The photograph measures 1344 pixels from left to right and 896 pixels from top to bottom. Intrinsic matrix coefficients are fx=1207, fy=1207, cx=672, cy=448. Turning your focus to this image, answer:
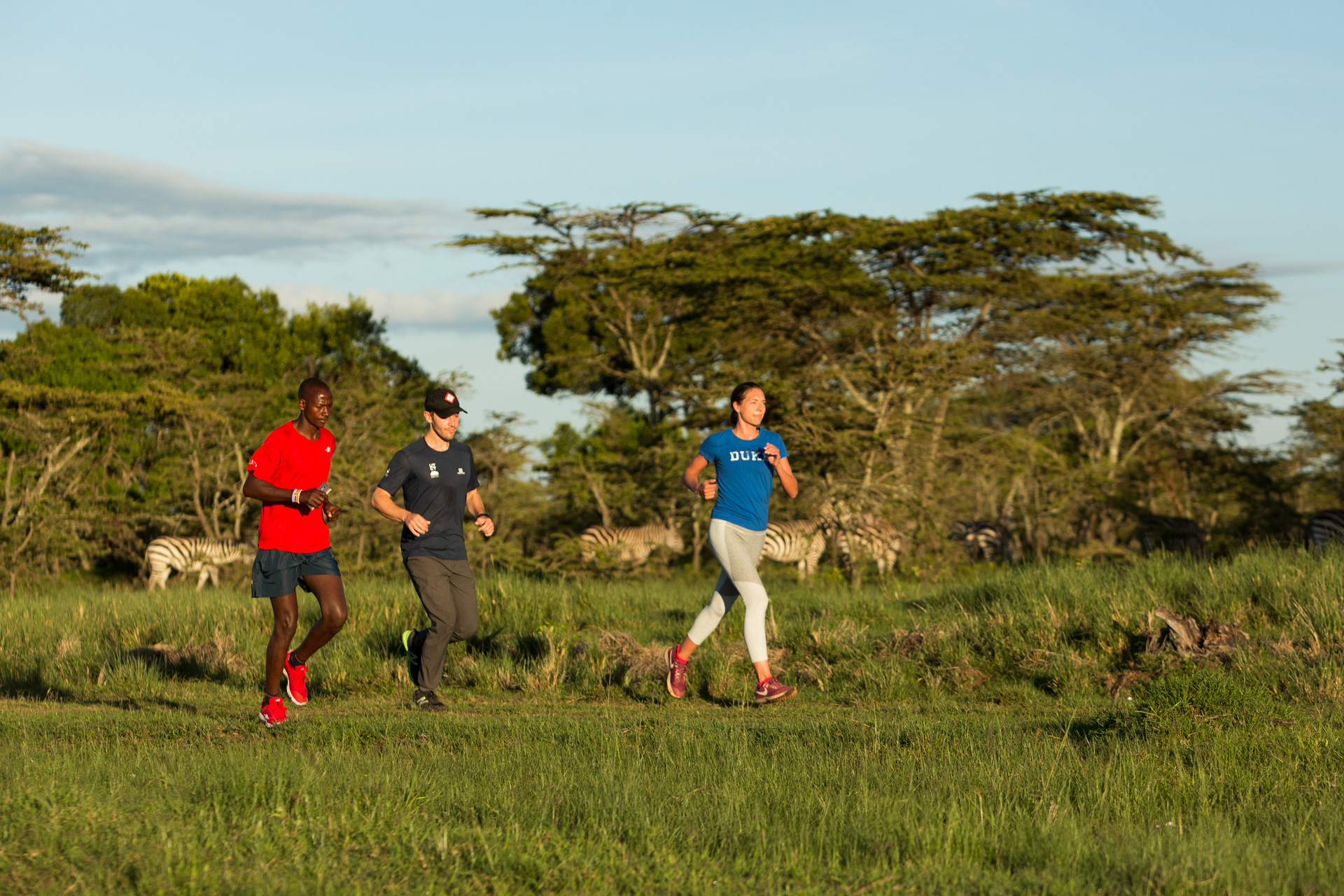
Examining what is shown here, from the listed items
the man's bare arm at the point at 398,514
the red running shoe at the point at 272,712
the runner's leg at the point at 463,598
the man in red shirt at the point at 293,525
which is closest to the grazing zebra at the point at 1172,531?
the runner's leg at the point at 463,598

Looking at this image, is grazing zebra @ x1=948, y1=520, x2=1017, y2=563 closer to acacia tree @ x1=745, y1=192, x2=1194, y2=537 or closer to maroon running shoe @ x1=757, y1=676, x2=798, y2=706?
acacia tree @ x1=745, y1=192, x2=1194, y2=537

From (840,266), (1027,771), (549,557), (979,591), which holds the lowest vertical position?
(549,557)

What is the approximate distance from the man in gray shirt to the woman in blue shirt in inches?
58.1

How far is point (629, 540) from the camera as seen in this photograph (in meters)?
22.2

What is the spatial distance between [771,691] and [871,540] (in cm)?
1128

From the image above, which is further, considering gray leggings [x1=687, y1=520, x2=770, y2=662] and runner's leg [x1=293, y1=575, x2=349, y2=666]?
gray leggings [x1=687, y1=520, x2=770, y2=662]

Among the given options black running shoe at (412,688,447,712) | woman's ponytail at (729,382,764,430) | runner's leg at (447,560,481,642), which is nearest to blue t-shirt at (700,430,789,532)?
woman's ponytail at (729,382,764,430)

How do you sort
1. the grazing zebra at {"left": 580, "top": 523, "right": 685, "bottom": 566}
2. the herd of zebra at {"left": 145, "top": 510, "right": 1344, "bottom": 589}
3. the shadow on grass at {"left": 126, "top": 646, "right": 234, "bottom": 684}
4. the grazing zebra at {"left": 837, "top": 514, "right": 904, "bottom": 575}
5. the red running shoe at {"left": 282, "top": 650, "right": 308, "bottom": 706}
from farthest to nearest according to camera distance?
1. the grazing zebra at {"left": 580, "top": 523, "right": 685, "bottom": 566}
2. the herd of zebra at {"left": 145, "top": 510, "right": 1344, "bottom": 589}
3. the grazing zebra at {"left": 837, "top": 514, "right": 904, "bottom": 575}
4. the shadow on grass at {"left": 126, "top": 646, "right": 234, "bottom": 684}
5. the red running shoe at {"left": 282, "top": 650, "right": 308, "bottom": 706}

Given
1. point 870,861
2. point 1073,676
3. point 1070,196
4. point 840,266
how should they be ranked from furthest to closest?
point 840,266
point 1070,196
point 1073,676
point 870,861

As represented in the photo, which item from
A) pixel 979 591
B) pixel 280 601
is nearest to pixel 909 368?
pixel 979 591

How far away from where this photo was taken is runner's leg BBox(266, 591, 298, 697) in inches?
279

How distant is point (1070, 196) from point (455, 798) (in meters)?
23.8

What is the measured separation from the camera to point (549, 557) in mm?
21156

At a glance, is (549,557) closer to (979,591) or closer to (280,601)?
(979,591)
